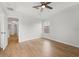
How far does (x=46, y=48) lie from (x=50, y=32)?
1.34 ft

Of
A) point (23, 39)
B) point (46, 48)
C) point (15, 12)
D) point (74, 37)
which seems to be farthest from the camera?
point (74, 37)

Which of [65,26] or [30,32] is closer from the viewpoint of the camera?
[30,32]

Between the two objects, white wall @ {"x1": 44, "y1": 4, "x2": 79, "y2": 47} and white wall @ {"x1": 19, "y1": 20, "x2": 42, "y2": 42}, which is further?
white wall @ {"x1": 44, "y1": 4, "x2": 79, "y2": 47}

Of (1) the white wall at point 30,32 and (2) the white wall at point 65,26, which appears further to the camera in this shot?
(2) the white wall at point 65,26

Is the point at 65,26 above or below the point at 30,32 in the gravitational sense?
above

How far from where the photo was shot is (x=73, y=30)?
9.54ft

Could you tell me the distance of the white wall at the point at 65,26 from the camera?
2.31 metres

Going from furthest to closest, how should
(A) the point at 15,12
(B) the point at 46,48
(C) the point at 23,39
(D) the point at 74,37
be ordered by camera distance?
1. (D) the point at 74,37
2. (C) the point at 23,39
3. (B) the point at 46,48
4. (A) the point at 15,12

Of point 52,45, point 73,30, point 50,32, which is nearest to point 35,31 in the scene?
point 50,32

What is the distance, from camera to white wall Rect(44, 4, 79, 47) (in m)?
2.31

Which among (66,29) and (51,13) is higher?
(51,13)

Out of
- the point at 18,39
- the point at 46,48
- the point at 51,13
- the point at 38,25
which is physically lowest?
the point at 46,48

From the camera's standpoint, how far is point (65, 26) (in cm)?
265

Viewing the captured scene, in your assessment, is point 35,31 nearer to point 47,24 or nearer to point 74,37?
point 47,24
